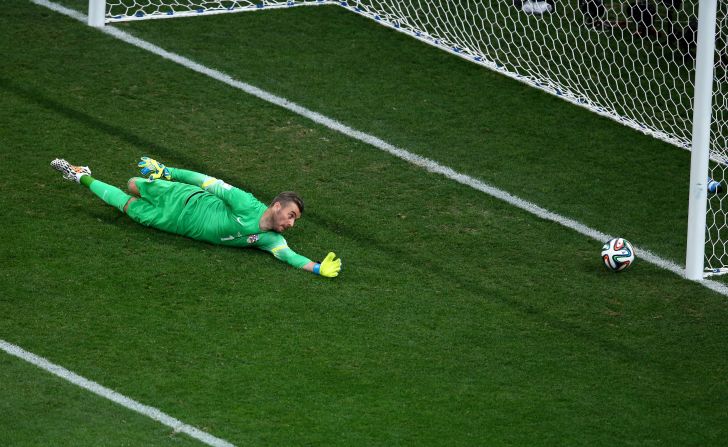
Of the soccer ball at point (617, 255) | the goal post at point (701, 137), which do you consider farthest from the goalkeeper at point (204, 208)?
the goal post at point (701, 137)

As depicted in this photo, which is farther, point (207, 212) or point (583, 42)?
point (583, 42)

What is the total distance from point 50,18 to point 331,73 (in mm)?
2797

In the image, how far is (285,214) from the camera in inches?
365

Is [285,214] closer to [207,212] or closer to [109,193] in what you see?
[207,212]

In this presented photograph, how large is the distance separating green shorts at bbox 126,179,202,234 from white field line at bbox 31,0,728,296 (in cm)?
220

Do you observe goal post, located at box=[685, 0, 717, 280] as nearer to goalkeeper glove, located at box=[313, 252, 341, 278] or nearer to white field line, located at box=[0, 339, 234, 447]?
goalkeeper glove, located at box=[313, 252, 341, 278]

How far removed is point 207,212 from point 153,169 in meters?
0.57

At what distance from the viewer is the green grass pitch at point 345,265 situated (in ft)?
25.5

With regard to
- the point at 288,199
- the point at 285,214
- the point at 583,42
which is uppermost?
the point at 583,42

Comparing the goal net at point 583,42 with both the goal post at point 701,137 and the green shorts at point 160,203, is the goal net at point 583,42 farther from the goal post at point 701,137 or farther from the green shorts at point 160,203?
the green shorts at point 160,203

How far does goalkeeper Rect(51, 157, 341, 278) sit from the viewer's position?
9328 millimetres

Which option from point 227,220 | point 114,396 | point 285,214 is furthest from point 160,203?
point 114,396

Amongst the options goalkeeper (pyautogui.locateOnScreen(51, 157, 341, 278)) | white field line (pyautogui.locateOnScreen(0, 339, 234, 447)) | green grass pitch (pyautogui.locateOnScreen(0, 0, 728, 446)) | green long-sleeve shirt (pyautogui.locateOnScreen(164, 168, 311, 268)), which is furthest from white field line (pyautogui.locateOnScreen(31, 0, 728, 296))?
white field line (pyautogui.locateOnScreen(0, 339, 234, 447))

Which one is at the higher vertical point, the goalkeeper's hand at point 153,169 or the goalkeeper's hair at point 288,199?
the goalkeeper's hair at point 288,199
